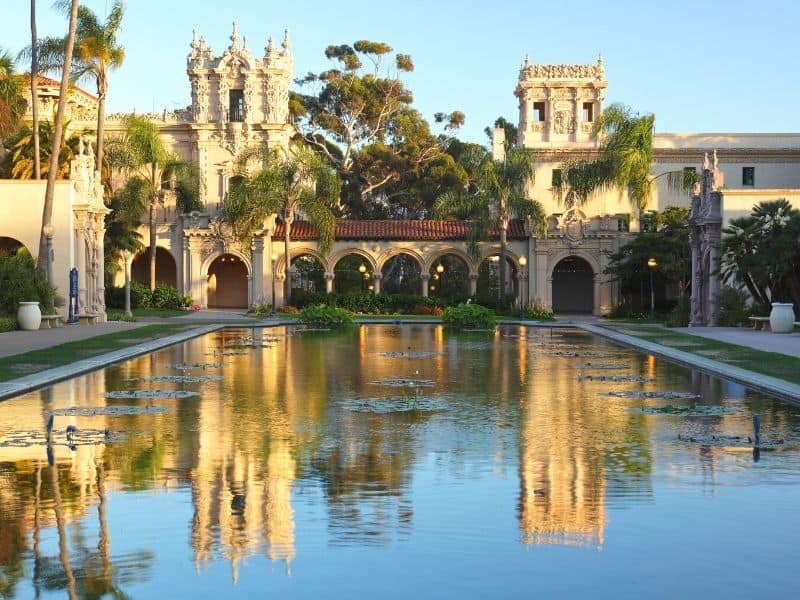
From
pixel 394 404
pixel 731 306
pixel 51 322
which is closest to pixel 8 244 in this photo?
pixel 51 322

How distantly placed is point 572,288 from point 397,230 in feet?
35.8

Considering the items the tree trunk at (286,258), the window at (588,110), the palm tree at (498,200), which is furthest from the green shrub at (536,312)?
the window at (588,110)

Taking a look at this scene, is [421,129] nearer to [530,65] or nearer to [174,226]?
[530,65]

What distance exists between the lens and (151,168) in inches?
2286

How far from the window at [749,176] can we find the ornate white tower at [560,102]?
30.5 feet

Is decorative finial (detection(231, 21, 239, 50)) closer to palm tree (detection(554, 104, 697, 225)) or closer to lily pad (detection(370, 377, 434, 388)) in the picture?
palm tree (detection(554, 104, 697, 225))

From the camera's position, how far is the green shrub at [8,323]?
35656 mm

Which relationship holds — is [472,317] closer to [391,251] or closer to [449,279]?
[391,251]

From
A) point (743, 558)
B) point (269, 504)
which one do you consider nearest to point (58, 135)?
point (269, 504)

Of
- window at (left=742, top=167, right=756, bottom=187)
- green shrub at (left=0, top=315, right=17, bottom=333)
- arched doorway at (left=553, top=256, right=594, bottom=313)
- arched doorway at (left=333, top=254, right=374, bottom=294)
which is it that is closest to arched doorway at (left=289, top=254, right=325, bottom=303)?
arched doorway at (left=333, top=254, right=374, bottom=294)

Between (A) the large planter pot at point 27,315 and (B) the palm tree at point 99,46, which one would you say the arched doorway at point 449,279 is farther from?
(A) the large planter pot at point 27,315

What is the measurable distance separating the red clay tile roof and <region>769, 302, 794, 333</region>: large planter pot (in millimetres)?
24606

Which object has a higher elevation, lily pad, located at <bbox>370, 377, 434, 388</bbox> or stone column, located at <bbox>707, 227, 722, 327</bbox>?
stone column, located at <bbox>707, 227, 722, 327</bbox>

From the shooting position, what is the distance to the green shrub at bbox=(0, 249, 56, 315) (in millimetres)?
38219
